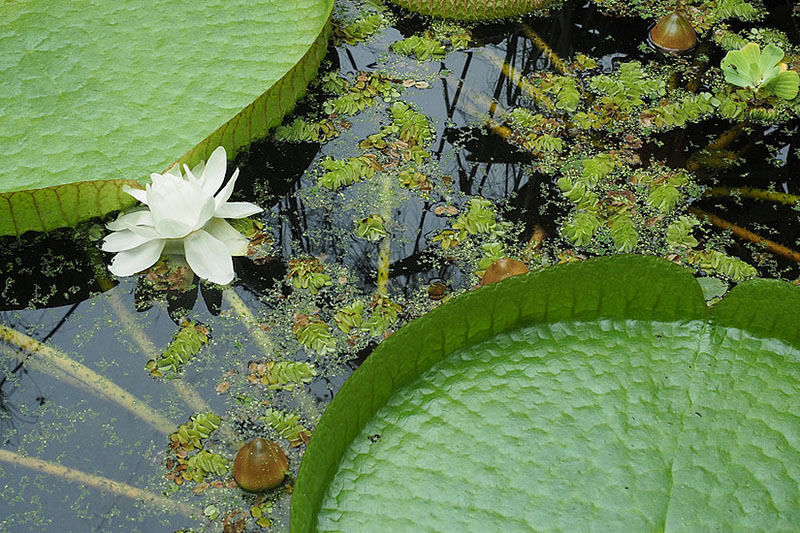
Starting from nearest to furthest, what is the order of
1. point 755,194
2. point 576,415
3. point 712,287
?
point 576,415 < point 712,287 < point 755,194

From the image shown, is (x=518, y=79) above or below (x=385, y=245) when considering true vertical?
above

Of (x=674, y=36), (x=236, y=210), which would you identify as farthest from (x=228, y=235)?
(x=674, y=36)

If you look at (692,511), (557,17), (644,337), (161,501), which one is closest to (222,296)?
(161,501)

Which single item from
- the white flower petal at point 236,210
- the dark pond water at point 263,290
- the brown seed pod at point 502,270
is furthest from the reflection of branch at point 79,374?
the brown seed pod at point 502,270

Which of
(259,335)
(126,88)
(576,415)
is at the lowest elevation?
(259,335)

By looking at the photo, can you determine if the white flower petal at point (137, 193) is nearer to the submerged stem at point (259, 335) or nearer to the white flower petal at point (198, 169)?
the white flower petal at point (198, 169)

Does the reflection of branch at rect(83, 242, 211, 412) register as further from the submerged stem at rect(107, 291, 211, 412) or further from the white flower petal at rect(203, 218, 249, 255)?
the white flower petal at rect(203, 218, 249, 255)

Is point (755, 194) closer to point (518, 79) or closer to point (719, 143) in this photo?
point (719, 143)
